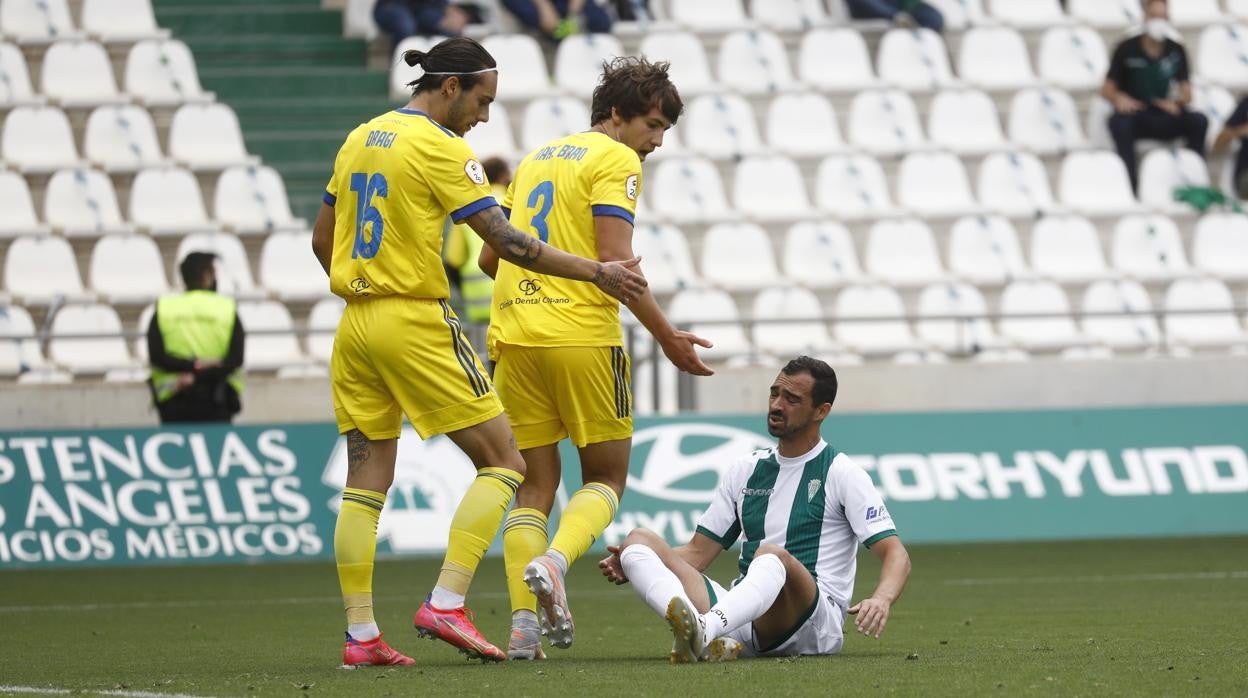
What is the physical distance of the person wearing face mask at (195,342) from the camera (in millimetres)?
Result: 12250

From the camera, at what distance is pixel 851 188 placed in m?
16.4

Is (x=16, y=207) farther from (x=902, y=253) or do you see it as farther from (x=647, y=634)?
(x=647, y=634)

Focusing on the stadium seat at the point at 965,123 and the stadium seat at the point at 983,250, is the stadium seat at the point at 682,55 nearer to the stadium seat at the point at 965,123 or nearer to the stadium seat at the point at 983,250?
the stadium seat at the point at 965,123

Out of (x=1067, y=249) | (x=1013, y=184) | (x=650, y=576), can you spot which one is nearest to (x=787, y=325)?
(x=1067, y=249)

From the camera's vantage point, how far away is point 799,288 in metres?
15.5

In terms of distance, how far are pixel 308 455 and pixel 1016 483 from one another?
15.7ft

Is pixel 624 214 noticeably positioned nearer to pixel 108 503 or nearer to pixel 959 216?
pixel 108 503

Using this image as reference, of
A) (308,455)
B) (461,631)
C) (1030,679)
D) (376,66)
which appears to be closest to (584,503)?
(461,631)

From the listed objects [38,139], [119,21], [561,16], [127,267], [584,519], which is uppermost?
[119,21]

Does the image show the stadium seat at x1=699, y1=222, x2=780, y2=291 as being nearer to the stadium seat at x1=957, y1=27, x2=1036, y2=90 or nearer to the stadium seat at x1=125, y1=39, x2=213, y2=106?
the stadium seat at x1=957, y1=27, x2=1036, y2=90

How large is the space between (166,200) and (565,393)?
9.71 m

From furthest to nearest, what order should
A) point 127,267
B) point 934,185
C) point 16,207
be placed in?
point 934,185 < point 16,207 < point 127,267

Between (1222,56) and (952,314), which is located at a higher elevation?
(1222,56)

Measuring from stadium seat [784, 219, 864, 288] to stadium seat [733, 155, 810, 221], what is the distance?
33 centimetres
